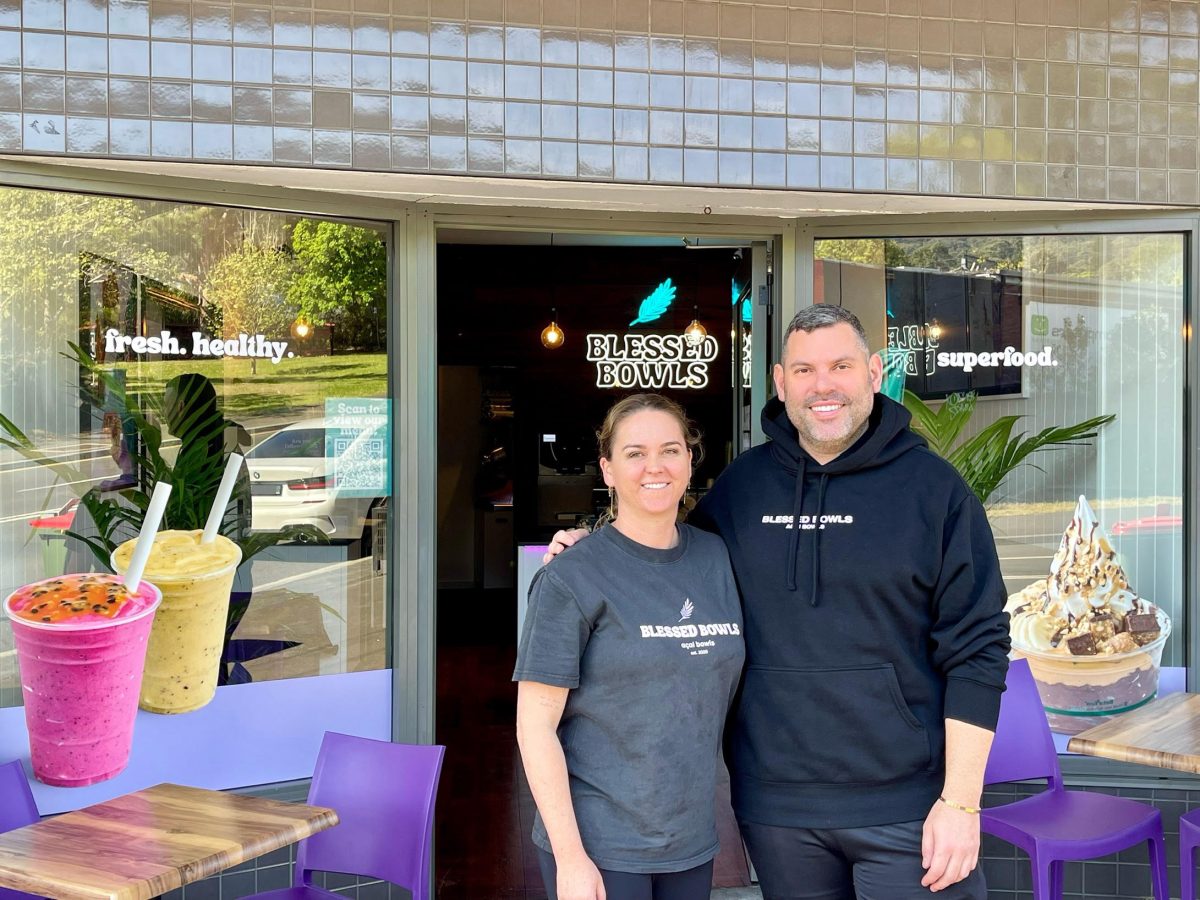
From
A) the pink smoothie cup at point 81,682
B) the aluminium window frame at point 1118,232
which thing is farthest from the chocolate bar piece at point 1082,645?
the pink smoothie cup at point 81,682

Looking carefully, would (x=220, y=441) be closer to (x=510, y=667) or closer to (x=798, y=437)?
(x=798, y=437)

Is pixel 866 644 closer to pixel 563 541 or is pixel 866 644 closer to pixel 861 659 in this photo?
pixel 861 659

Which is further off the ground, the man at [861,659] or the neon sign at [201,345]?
the neon sign at [201,345]

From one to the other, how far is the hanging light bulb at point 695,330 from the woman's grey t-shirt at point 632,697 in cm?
646

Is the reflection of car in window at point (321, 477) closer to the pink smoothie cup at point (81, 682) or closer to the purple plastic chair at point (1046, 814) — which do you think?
the pink smoothie cup at point (81, 682)

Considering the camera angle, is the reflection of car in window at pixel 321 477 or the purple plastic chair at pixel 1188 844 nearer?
the purple plastic chair at pixel 1188 844

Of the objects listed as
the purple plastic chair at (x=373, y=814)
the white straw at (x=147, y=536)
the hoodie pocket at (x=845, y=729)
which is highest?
the white straw at (x=147, y=536)

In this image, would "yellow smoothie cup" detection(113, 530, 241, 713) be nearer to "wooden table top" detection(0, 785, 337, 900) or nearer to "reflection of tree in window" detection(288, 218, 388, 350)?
"wooden table top" detection(0, 785, 337, 900)

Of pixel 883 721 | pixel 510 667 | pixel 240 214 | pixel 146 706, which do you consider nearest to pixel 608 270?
pixel 510 667

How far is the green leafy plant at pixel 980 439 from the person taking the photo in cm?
417

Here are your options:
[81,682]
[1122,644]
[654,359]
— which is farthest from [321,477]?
[654,359]

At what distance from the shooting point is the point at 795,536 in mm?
2357

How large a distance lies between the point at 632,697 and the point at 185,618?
5.78 ft

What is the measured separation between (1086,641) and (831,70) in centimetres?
223
